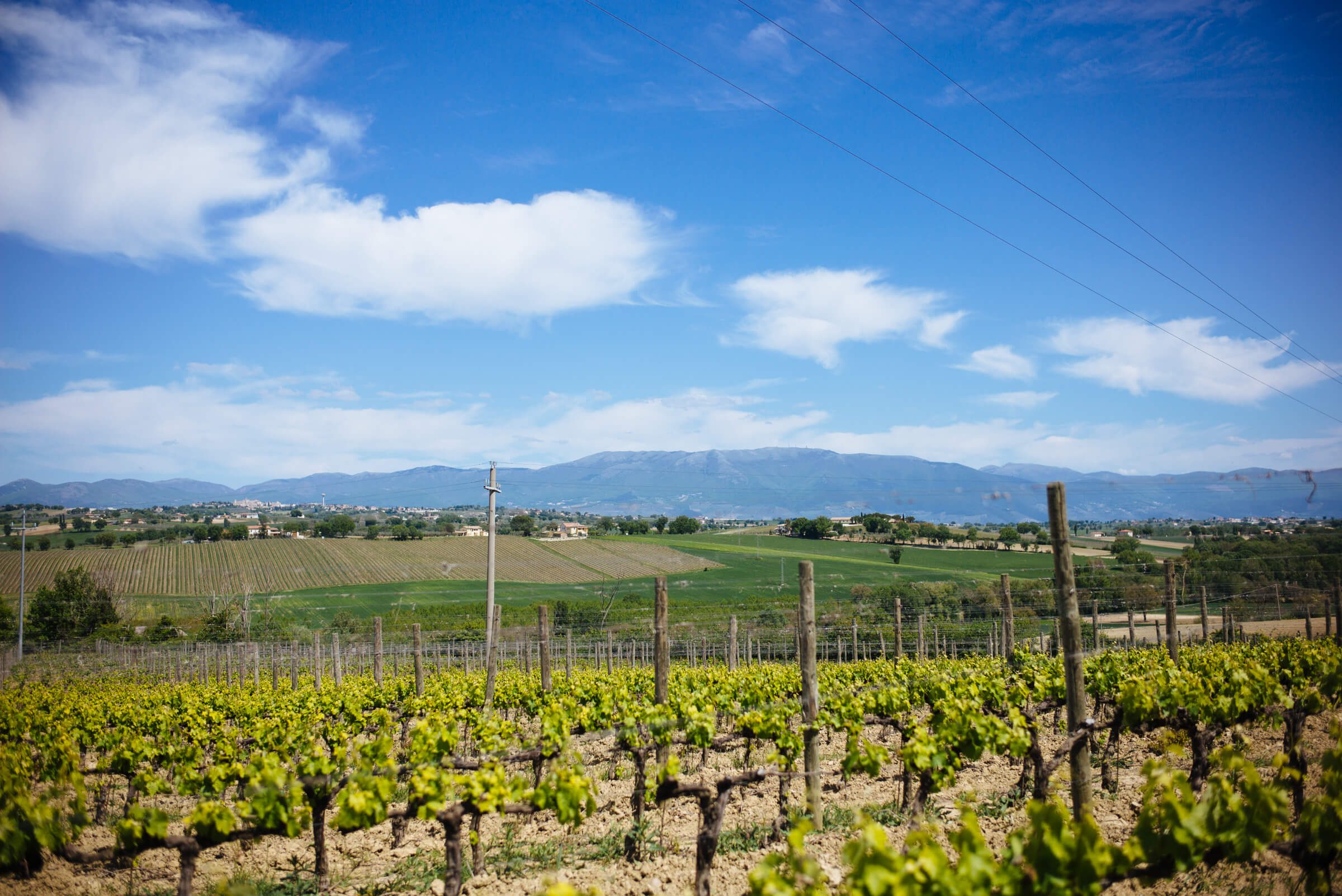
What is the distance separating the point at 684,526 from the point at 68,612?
171ft

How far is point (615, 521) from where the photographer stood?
7556cm

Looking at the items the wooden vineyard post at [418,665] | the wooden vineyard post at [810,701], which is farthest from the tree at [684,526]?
the wooden vineyard post at [810,701]

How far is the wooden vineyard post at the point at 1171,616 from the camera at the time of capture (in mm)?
12820

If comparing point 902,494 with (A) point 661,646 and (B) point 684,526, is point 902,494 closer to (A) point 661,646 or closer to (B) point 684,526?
(A) point 661,646

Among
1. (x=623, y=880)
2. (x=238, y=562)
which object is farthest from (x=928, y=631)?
(x=238, y=562)

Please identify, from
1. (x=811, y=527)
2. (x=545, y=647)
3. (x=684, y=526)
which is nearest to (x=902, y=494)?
(x=545, y=647)

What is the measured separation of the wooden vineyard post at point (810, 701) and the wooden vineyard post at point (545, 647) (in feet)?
18.0

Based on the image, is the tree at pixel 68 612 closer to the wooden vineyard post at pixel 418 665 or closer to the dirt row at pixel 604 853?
the wooden vineyard post at pixel 418 665

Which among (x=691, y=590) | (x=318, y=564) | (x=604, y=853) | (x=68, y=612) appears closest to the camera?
(x=604, y=853)

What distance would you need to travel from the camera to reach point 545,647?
39.5 ft

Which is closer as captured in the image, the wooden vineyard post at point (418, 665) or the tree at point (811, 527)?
the wooden vineyard post at point (418, 665)

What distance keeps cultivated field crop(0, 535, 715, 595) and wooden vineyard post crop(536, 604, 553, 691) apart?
119 feet

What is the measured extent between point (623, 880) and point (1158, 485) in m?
14.6

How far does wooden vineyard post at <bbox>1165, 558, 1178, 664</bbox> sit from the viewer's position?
12.8m
